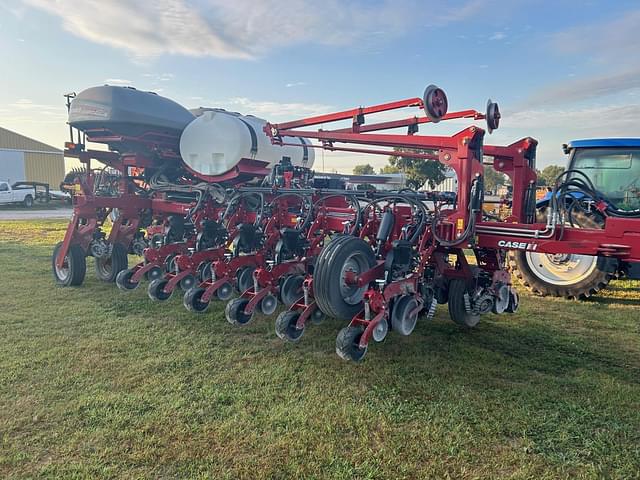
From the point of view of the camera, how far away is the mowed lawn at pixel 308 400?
245cm

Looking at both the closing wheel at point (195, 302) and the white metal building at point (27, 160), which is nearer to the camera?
the closing wheel at point (195, 302)

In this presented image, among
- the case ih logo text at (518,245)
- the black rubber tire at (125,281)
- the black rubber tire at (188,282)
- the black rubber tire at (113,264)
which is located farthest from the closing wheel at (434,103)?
the black rubber tire at (113,264)

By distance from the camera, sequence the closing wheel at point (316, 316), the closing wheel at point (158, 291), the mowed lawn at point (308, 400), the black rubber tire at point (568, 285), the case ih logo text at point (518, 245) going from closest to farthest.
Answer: the mowed lawn at point (308, 400), the case ih logo text at point (518, 245), the closing wheel at point (316, 316), the closing wheel at point (158, 291), the black rubber tire at point (568, 285)

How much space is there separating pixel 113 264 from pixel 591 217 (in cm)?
622

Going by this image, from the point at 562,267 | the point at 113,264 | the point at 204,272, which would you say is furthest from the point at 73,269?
the point at 562,267

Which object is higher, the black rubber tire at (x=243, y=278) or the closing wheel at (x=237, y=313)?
the black rubber tire at (x=243, y=278)

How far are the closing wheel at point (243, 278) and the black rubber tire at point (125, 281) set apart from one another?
1521 mm

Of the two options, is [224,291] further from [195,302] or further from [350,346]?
[350,346]

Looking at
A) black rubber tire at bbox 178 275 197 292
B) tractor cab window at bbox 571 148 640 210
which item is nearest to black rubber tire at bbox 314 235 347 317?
black rubber tire at bbox 178 275 197 292

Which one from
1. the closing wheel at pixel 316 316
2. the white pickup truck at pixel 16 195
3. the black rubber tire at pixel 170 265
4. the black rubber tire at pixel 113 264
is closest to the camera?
the closing wheel at pixel 316 316

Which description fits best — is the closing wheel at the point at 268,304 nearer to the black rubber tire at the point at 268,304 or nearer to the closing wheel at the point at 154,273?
the black rubber tire at the point at 268,304

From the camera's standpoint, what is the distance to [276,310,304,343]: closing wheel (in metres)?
3.82

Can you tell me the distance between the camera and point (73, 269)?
6.23m

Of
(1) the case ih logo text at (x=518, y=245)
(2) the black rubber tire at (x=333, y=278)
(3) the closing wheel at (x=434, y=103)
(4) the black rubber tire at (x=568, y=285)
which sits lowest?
(4) the black rubber tire at (x=568, y=285)
